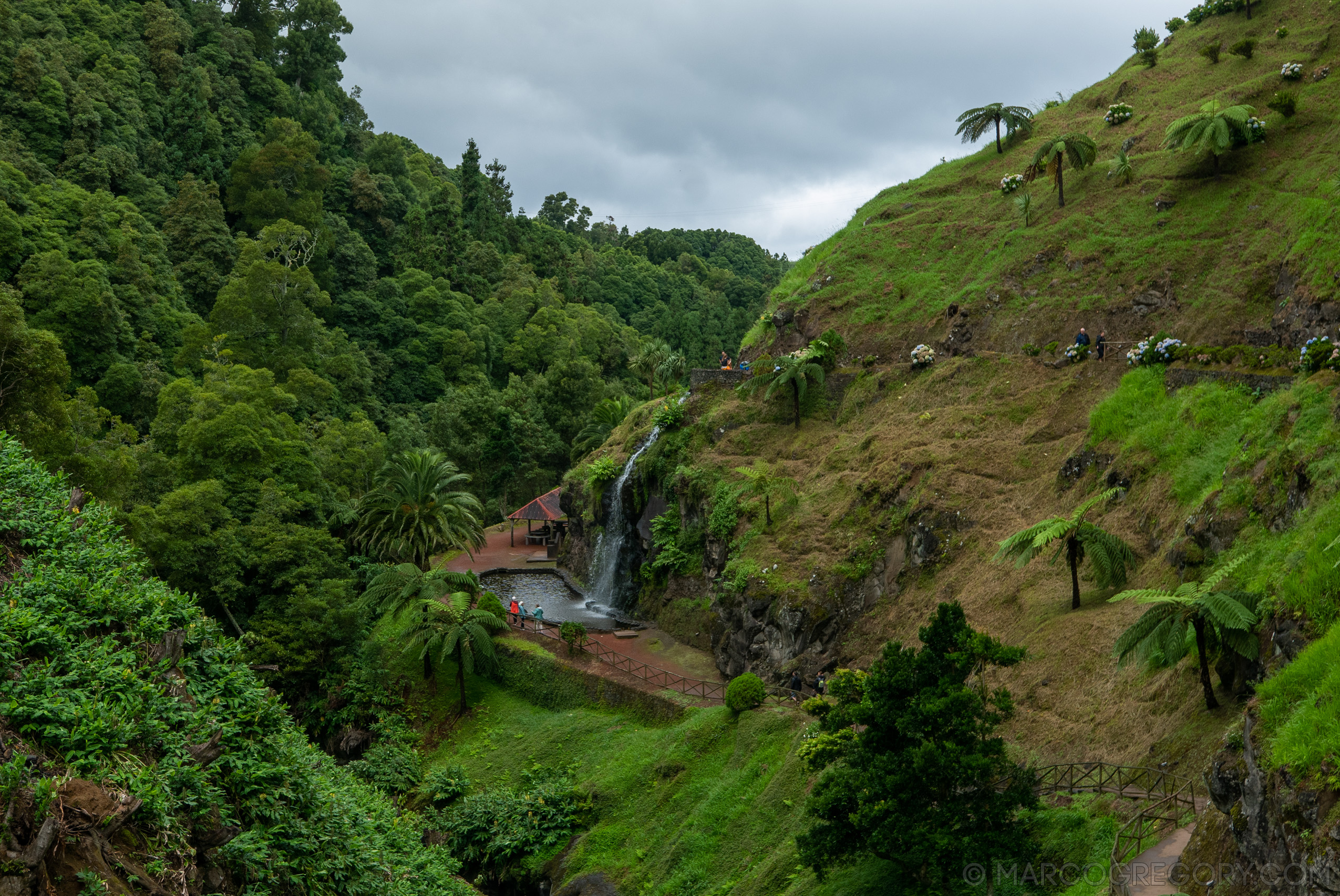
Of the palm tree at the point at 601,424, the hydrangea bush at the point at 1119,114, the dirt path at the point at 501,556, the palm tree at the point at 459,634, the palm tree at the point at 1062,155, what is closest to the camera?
the palm tree at the point at 459,634

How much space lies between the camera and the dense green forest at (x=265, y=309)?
3212cm

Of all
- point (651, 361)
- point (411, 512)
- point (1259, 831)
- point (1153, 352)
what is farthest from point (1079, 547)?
point (651, 361)

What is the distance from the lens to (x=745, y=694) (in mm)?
23828

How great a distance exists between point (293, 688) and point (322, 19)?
87.3 m

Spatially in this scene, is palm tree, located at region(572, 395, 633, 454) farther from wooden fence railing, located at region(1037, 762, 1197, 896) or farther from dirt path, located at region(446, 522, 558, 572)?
wooden fence railing, located at region(1037, 762, 1197, 896)

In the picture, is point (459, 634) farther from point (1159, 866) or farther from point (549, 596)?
point (1159, 866)

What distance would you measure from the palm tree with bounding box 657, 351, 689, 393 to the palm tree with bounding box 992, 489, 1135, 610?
114 feet

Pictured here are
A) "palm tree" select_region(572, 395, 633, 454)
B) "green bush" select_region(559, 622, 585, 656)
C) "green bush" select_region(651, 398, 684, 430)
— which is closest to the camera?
"green bush" select_region(559, 622, 585, 656)

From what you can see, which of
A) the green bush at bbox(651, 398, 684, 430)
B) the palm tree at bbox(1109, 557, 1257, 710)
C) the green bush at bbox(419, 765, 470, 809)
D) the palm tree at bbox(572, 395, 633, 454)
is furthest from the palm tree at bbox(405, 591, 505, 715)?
the palm tree at bbox(572, 395, 633, 454)

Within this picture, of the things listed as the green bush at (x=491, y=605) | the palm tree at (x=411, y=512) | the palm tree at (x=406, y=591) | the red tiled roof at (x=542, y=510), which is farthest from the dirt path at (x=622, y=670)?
the red tiled roof at (x=542, y=510)

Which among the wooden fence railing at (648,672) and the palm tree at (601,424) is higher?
the palm tree at (601,424)

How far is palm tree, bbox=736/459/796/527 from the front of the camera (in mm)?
31578

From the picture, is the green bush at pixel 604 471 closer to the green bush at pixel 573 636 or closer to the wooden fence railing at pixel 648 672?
the wooden fence railing at pixel 648 672

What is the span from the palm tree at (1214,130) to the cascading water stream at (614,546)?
824 inches
